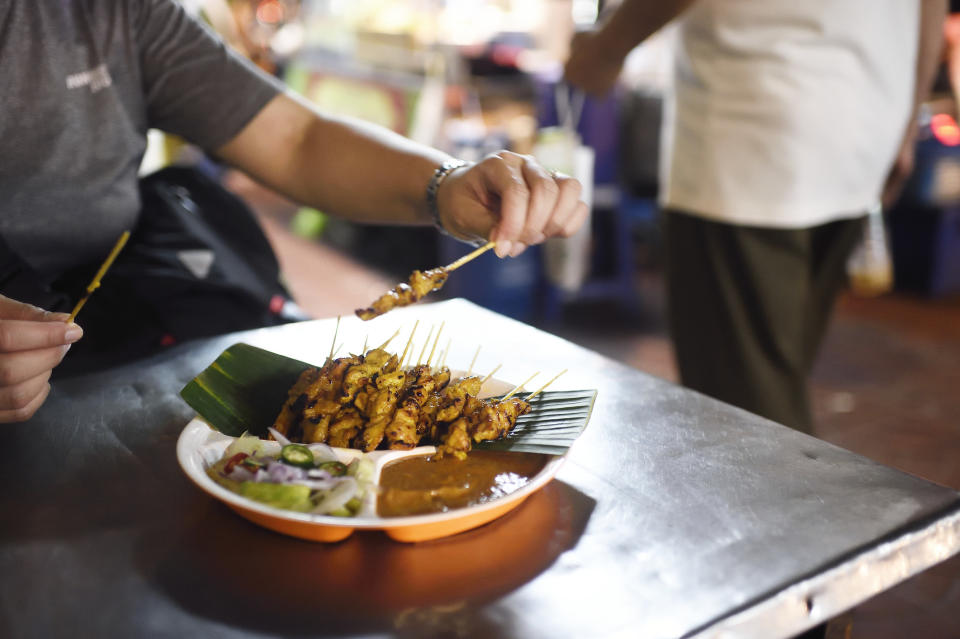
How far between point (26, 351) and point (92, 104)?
886mm

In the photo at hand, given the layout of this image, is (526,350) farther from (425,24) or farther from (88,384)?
(425,24)

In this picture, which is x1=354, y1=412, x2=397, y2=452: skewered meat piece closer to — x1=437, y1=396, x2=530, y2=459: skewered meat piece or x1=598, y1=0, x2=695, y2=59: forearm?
x1=437, y1=396, x2=530, y2=459: skewered meat piece

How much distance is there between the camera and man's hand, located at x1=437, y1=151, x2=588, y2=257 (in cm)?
134

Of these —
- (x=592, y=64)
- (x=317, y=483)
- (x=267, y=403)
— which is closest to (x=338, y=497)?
(x=317, y=483)

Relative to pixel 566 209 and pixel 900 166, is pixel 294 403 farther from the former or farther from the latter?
pixel 900 166

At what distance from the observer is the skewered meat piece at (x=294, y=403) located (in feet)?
4.08

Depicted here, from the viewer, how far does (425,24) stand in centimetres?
644

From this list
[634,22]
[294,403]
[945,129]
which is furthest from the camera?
[945,129]

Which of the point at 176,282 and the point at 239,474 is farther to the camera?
the point at 176,282

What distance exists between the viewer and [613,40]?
7.55ft

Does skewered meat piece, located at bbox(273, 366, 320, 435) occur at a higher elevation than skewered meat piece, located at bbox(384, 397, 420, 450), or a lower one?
lower

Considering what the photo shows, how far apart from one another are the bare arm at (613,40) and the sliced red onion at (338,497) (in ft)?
5.19

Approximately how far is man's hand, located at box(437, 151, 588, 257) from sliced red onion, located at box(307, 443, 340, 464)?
434 mm

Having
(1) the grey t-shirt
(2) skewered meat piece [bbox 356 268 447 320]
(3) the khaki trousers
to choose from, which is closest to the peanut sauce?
(2) skewered meat piece [bbox 356 268 447 320]
